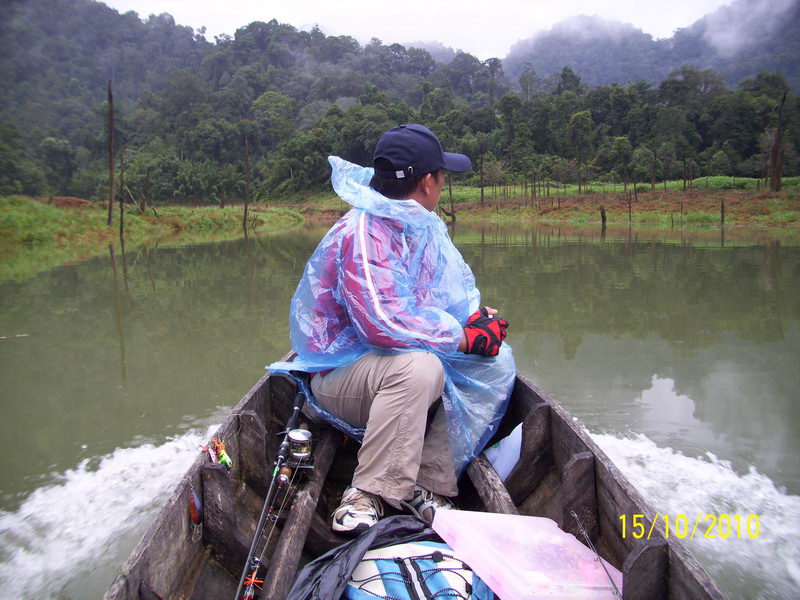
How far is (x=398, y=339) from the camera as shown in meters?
2.00

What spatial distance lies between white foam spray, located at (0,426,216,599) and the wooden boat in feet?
2.32

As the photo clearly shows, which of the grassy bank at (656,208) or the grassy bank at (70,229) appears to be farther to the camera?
the grassy bank at (656,208)

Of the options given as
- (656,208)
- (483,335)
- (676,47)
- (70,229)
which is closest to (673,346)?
(483,335)

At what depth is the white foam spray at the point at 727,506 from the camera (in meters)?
2.12

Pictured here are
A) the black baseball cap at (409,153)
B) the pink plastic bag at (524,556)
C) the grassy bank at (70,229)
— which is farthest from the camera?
the grassy bank at (70,229)

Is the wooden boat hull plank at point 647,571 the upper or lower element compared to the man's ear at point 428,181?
lower

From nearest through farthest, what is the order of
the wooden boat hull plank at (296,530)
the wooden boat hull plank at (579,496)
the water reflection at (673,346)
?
the wooden boat hull plank at (296,530) → the wooden boat hull plank at (579,496) → the water reflection at (673,346)

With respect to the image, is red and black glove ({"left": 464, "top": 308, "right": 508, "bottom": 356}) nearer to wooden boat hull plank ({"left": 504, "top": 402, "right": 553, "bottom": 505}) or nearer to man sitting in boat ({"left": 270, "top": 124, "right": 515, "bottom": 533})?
man sitting in boat ({"left": 270, "top": 124, "right": 515, "bottom": 533})

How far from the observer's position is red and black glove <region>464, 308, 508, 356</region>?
2164mm

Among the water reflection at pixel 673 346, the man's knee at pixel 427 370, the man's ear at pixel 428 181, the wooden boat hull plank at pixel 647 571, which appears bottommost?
the water reflection at pixel 673 346

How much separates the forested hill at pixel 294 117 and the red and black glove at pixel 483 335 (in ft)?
91.7

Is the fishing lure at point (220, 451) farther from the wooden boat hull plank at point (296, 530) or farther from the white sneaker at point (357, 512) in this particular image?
the white sneaker at point (357, 512)

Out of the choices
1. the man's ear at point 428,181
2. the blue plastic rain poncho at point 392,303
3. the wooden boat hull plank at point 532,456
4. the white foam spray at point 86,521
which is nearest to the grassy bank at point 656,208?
the wooden boat hull plank at point 532,456
